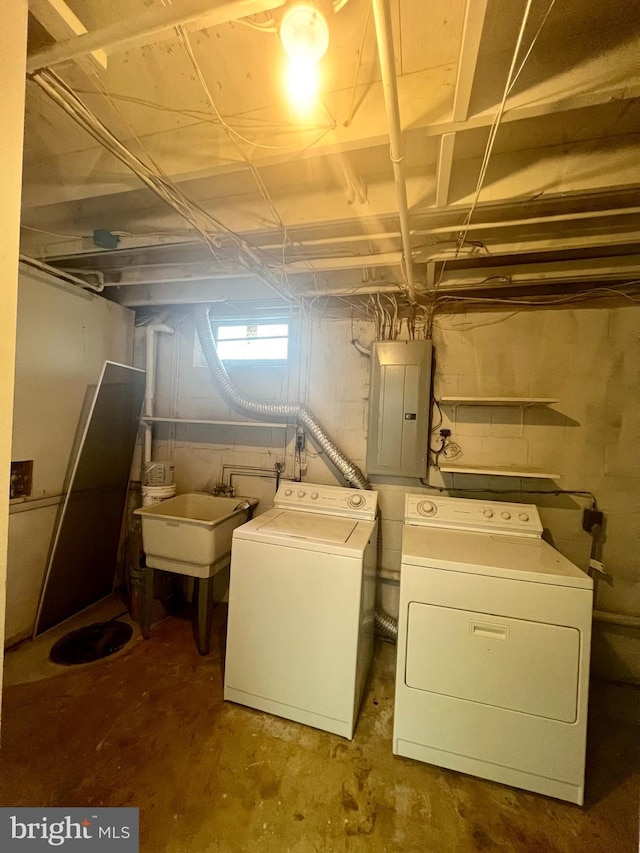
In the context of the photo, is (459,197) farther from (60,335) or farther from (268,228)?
(60,335)

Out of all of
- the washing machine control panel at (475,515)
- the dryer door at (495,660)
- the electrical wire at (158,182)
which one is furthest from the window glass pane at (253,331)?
the dryer door at (495,660)

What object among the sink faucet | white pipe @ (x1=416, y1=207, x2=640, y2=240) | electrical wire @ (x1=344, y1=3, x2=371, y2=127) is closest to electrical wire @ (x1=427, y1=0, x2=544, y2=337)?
white pipe @ (x1=416, y1=207, x2=640, y2=240)

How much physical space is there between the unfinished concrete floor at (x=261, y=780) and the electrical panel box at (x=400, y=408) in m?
1.34

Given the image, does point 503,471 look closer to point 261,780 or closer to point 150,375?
point 261,780

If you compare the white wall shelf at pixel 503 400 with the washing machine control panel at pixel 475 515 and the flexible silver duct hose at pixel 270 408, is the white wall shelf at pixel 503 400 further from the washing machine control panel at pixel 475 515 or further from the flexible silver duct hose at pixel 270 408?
the flexible silver duct hose at pixel 270 408

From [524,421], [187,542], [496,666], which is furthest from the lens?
[524,421]

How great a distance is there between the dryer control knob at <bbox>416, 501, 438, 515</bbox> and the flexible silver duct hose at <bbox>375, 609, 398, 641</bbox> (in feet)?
2.61

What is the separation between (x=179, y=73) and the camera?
1.10m

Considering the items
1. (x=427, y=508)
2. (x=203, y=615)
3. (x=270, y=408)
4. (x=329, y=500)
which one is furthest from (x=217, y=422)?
(x=427, y=508)

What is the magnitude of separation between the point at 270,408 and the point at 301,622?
1402mm

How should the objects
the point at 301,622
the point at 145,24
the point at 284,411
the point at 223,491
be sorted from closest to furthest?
the point at 145,24 → the point at 301,622 → the point at 284,411 → the point at 223,491

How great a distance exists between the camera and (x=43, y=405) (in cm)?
215

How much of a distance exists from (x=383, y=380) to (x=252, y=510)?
1.38 m

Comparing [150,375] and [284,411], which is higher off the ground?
[150,375]
